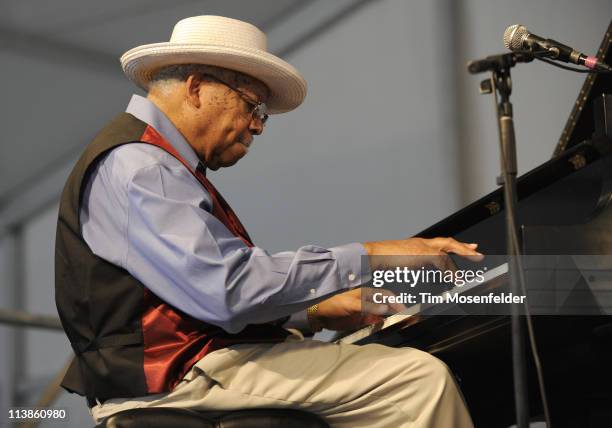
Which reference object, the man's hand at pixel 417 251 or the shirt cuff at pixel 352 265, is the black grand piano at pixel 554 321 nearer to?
the man's hand at pixel 417 251

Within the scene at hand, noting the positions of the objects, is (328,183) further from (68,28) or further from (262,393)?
(262,393)

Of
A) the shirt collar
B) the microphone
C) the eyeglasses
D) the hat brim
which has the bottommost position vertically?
the microphone

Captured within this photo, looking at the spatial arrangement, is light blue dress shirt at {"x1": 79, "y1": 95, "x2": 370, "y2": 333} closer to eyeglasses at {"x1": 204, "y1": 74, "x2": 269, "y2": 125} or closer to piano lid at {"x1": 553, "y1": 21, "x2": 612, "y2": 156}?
eyeglasses at {"x1": 204, "y1": 74, "x2": 269, "y2": 125}

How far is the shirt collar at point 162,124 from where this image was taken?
2.41m

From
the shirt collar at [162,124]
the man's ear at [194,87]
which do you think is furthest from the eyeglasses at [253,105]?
the shirt collar at [162,124]

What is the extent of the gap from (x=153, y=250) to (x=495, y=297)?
821 mm

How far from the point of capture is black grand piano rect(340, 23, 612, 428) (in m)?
2.40

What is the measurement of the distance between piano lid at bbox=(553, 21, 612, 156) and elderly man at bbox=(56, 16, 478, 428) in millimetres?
804

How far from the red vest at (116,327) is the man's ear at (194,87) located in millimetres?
235

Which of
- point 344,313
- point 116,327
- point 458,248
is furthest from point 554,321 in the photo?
point 116,327

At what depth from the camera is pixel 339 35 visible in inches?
199

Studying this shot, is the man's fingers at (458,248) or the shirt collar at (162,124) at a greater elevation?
the shirt collar at (162,124)

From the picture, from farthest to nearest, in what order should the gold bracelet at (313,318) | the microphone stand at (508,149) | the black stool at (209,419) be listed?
the gold bracelet at (313,318)
the black stool at (209,419)
the microphone stand at (508,149)

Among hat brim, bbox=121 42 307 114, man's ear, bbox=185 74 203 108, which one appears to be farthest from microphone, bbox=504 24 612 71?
man's ear, bbox=185 74 203 108
